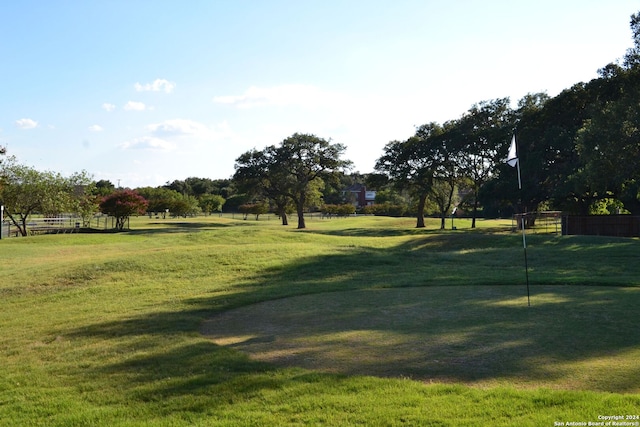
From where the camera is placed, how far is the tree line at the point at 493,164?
31938 millimetres

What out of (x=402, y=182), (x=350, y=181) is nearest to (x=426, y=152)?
(x=402, y=182)

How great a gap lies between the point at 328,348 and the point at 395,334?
137 cm

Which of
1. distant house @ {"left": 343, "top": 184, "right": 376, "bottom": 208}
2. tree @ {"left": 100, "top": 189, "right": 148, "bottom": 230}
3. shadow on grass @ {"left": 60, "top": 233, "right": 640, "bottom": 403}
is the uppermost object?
distant house @ {"left": 343, "top": 184, "right": 376, "bottom": 208}

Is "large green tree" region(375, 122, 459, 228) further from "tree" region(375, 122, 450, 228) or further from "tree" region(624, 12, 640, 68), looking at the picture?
"tree" region(624, 12, 640, 68)

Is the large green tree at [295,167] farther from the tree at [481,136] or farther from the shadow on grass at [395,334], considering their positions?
the shadow on grass at [395,334]

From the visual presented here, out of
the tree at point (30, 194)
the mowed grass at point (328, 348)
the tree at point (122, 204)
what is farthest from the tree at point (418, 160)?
the mowed grass at point (328, 348)

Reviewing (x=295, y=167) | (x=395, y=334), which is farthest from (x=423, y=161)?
(x=395, y=334)

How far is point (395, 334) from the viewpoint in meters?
8.70

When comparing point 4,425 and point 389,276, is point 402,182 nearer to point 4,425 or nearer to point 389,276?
point 389,276

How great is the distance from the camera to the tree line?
31.9 m

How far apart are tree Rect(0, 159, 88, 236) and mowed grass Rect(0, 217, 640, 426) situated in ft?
97.7

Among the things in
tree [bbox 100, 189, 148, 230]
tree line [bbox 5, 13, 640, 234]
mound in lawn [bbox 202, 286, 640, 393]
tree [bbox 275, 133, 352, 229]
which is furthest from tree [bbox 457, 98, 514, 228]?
mound in lawn [bbox 202, 286, 640, 393]

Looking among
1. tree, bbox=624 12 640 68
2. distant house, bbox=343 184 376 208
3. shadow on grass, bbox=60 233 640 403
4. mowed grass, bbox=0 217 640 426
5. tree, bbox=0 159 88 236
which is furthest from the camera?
distant house, bbox=343 184 376 208

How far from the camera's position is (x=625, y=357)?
271 inches
